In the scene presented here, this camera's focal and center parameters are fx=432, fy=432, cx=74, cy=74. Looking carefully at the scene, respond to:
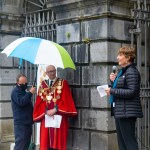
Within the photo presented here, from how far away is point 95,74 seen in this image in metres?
7.77

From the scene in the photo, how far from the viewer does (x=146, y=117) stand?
7.98m

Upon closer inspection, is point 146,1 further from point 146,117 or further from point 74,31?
point 146,117

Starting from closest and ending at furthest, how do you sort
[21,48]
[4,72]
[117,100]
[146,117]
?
[117,100], [21,48], [146,117], [4,72]

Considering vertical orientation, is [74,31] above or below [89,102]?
above

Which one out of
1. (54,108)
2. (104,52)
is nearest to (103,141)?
(54,108)

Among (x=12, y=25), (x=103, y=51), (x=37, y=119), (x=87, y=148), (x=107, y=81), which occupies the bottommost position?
(x=87, y=148)

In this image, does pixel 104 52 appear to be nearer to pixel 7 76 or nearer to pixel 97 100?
pixel 97 100

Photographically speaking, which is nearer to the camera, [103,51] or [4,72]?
[103,51]

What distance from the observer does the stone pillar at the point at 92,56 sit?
7.60m

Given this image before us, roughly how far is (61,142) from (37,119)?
61cm

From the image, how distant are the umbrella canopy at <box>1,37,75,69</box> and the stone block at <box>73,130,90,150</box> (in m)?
1.32

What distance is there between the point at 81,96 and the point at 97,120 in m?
0.60

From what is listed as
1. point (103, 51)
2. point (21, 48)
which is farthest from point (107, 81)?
point (21, 48)

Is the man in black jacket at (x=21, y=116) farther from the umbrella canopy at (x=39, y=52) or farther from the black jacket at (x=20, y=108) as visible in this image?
the umbrella canopy at (x=39, y=52)
